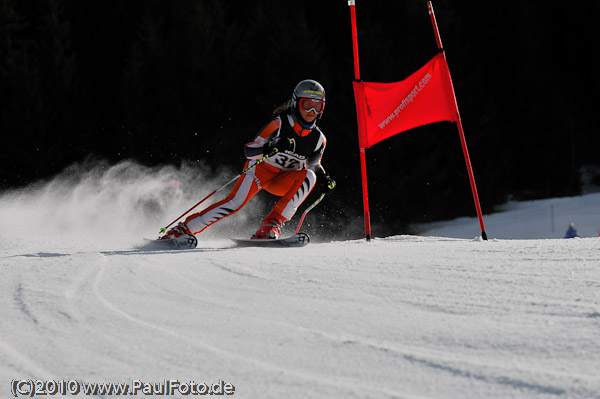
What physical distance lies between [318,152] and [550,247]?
2723mm

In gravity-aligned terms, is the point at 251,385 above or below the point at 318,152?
below

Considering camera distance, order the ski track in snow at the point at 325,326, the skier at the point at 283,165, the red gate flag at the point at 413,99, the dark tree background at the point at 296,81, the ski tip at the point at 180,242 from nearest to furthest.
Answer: the ski track in snow at the point at 325,326 < the ski tip at the point at 180,242 < the skier at the point at 283,165 < the red gate flag at the point at 413,99 < the dark tree background at the point at 296,81

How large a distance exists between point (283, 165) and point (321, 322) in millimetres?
4044

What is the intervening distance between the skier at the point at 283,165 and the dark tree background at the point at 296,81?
1340cm

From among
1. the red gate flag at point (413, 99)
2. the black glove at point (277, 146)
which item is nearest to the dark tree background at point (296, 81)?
the red gate flag at point (413, 99)

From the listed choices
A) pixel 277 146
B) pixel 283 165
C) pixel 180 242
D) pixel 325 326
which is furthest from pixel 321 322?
pixel 283 165

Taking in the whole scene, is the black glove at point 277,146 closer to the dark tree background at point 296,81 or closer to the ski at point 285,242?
the ski at point 285,242

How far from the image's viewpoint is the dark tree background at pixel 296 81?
2077 centimetres

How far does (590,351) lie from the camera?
85.8 inches

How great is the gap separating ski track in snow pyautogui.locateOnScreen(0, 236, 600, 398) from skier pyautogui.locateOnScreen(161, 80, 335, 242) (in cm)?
228

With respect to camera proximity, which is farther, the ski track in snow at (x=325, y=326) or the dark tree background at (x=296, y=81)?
the dark tree background at (x=296, y=81)

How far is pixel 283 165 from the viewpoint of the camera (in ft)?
21.7

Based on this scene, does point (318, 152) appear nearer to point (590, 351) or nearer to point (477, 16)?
point (590, 351)

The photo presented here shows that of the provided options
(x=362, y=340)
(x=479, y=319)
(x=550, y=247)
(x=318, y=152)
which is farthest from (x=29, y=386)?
(x=318, y=152)
